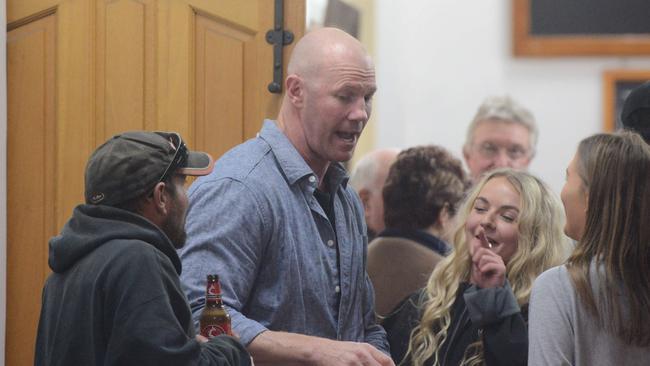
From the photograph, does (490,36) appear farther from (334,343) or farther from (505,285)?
(334,343)

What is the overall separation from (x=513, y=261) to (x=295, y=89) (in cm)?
83

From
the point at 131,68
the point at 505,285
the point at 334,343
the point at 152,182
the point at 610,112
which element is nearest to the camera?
the point at 152,182

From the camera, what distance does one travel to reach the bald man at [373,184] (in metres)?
4.41

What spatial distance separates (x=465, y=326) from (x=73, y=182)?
1196 millimetres

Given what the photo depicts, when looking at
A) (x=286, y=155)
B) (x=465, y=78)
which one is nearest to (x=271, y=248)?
(x=286, y=155)

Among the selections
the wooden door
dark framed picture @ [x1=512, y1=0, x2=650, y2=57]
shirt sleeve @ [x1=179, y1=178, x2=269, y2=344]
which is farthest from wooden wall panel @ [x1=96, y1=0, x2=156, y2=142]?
dark framed picture @ [x1=512, y1=0, x2=650, y2=57]

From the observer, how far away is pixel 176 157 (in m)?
2.53

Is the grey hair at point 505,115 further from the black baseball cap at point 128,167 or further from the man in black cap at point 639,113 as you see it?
the black baseball cap at point 128,167

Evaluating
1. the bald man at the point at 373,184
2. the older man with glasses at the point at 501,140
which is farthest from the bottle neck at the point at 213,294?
the older man with glasses at the point at 501,140

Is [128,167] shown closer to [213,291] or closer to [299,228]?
[213,291]

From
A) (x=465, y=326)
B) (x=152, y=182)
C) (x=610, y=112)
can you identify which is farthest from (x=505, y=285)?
(x=610, y=112)

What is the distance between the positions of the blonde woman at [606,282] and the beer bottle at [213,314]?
2.12 feet

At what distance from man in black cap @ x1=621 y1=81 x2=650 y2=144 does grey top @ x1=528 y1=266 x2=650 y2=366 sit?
73 centimetres

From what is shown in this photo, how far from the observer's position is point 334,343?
107 inches
